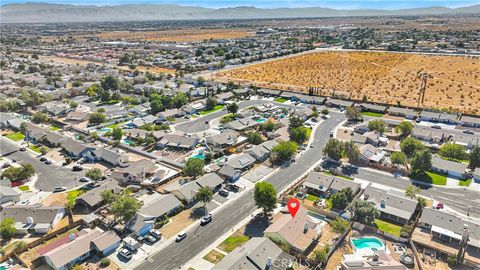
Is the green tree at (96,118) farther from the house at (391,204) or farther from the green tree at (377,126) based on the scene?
the house at (391,204)

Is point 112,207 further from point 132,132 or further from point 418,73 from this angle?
point 418,73

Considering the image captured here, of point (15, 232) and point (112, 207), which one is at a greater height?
point (112, 207)

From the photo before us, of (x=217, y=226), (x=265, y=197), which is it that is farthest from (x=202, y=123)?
(x=265, y=197)

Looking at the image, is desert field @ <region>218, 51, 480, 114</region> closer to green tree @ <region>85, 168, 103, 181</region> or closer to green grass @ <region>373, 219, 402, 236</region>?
green grass @ <region>373, 219, 402, 236</region>

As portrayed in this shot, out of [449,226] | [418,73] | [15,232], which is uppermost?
[418,73]

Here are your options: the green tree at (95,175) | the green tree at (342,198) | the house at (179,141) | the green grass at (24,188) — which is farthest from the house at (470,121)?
the green grass at (24,188)

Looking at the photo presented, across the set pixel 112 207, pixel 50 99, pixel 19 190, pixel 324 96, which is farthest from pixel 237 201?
pixel 50 99

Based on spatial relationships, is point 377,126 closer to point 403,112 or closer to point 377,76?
point 403,112
